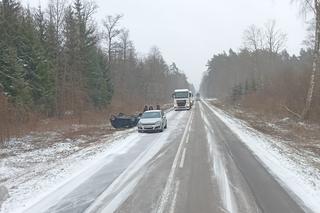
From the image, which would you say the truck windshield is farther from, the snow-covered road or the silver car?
the snow-covered road

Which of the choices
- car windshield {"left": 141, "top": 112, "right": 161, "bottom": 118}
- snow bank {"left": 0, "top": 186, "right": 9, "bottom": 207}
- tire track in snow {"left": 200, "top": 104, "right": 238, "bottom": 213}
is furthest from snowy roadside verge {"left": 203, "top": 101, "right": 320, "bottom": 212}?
car windshield {"left": 141, "top": 112, "right": 161, "bottom": 118}

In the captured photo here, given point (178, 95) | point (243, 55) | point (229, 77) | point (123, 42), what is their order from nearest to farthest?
point (178, 95), point (123, 42), point (243, 55), point (229, 77)

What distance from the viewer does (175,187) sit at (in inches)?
454

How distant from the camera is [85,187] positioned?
1182 cm

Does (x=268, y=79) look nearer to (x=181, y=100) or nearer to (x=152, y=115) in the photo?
(x=181, y=100)

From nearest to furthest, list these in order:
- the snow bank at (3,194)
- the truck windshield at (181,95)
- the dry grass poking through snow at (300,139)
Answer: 1. the snow bank at (3,194)
2. the dry grass poking through snow at (300,139)
3. the truck windshield at (181,95)

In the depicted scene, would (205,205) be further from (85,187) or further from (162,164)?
(162,164)

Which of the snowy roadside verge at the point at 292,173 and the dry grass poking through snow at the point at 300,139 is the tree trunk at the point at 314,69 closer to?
the dry grass poking through snow at the point at 300,139

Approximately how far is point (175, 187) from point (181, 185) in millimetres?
288

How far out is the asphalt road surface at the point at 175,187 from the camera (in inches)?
374

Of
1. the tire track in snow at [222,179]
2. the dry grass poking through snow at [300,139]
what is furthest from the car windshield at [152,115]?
the tire track in snow at [222,179]

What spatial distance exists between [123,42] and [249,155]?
A: 8029cm

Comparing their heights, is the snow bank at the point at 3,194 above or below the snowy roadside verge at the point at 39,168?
above

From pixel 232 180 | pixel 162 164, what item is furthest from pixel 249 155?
pixel 232 180
